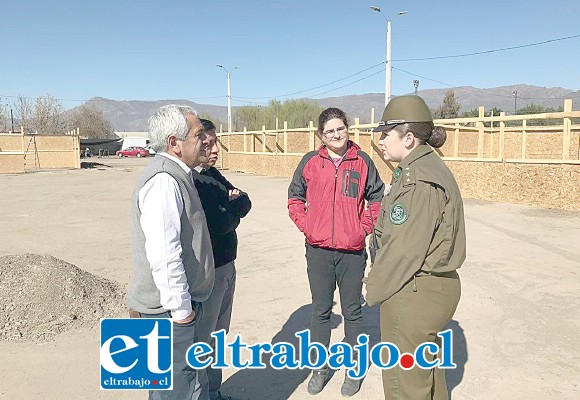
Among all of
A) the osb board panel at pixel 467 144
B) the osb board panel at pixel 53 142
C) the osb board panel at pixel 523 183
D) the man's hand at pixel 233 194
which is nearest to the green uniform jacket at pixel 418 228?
the man's hand at pixel 233 194

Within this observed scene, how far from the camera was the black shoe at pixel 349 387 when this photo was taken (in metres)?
3.09

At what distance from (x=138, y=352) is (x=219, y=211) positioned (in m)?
0.90

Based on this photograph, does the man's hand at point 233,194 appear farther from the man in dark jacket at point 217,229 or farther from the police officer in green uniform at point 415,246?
the police officer in green uniform at point 415,246

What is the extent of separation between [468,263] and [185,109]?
17.7 ft

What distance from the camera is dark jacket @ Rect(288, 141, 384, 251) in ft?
10.1

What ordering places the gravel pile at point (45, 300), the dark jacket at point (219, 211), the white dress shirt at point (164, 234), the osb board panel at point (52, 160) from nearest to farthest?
the white dress shirt at point (164, 234) → the dark jacket at point (219, 211) → the gravel pile at point (45, 300) → the osb board panel at point (52, 160)

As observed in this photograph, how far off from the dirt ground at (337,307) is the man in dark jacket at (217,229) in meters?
0.66

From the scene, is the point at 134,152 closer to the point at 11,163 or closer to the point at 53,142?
the point at 53,142

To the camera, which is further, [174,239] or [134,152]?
[134,152]

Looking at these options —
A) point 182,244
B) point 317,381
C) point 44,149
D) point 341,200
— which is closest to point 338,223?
point 341,200

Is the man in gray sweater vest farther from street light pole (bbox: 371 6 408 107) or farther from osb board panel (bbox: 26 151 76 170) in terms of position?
osb board panel (bbox: 26 151 76 170)

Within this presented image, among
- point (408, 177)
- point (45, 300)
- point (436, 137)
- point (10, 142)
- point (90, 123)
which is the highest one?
point (90, 123)

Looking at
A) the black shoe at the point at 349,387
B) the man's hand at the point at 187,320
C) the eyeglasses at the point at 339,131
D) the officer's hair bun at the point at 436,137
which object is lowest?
the black shoe at the point at 349,387

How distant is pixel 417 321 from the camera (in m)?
2.15
